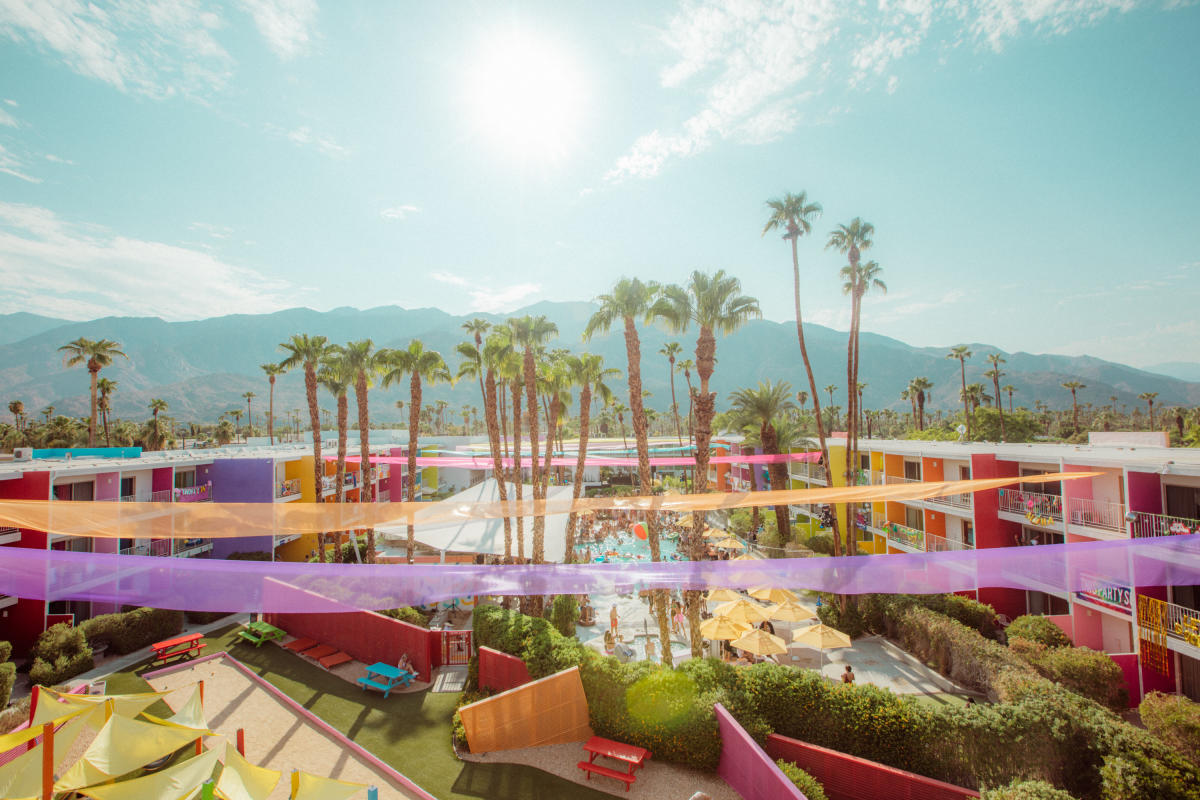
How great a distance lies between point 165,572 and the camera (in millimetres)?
6395

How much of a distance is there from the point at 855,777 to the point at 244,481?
23.1 m

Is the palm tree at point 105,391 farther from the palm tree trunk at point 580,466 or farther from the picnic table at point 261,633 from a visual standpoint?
the palm tree trunk at point 580,466

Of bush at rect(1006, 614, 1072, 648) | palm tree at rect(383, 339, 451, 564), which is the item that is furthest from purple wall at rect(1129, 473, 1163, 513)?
palm tree at rect(383, 339, 451, 564)

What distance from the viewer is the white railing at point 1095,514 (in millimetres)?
12133

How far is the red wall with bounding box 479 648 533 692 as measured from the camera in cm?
1107

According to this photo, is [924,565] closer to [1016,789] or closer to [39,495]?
[1016,789]

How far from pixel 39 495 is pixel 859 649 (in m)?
22.8

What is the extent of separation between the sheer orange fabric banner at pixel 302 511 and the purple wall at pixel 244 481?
13.3m

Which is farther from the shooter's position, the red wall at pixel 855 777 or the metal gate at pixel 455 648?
the metal gate at pixel 455 648

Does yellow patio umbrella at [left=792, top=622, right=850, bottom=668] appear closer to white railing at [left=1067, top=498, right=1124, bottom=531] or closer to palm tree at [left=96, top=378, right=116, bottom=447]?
white railing at [left=1067, top=498, right=1124, bottom=531]

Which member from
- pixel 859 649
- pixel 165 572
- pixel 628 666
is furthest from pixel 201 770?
pixel 859 649

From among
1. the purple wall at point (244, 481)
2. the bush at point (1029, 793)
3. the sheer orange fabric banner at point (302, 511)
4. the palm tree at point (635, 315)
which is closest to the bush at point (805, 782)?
the bush at point (1029, 793)

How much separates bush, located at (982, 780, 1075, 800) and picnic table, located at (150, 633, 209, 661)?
18496mm

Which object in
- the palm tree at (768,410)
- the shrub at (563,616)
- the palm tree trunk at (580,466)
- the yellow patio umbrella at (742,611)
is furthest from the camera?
the palm tree at (768,410)
